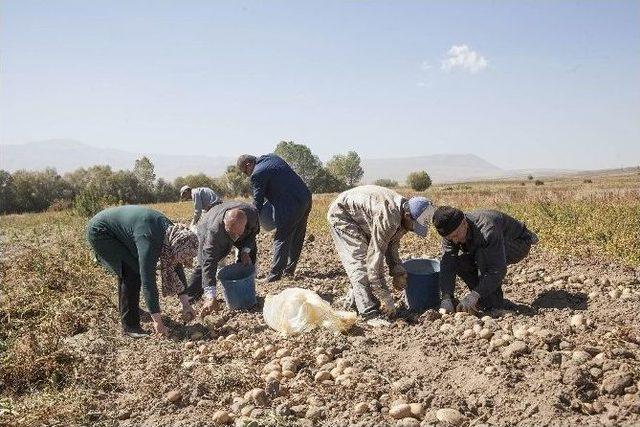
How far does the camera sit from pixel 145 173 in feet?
122

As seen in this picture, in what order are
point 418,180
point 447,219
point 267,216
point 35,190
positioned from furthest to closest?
point 418,180 < point 35,190 < point 267,216 < point 447,219

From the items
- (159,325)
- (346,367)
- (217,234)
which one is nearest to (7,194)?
(217,234)

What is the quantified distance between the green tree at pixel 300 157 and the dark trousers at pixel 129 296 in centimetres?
5161

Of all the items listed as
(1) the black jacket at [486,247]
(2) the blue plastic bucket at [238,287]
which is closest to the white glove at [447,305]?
(1) the black jacket at [486,247]

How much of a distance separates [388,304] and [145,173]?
119 feet

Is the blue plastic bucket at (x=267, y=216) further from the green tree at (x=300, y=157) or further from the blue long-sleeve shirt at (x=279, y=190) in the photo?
the green tree at (x=300, y=157)

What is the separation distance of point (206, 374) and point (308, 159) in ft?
185

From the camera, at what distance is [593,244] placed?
276 inches

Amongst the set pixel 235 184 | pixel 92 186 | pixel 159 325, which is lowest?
pixel 159 325

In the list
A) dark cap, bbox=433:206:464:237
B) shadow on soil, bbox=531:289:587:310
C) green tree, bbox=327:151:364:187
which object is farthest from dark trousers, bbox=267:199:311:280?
green tree, bbox=327:151:364:187

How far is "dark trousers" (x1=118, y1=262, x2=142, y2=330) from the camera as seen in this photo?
4.02 metres

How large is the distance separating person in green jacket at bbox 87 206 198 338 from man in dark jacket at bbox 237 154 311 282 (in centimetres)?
169

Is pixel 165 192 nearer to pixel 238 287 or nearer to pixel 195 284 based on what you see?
pixel 195 284

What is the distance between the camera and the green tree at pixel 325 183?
5359cm
